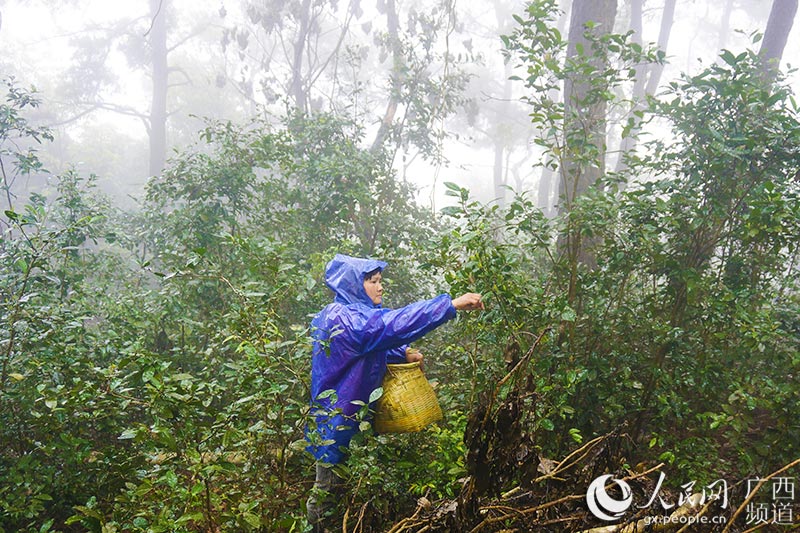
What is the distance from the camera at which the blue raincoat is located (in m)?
2.36

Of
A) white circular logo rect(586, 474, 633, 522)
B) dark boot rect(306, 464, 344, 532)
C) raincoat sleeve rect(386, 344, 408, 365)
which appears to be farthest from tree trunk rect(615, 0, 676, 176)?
white circular logo rect(586, 474, 633, 522)

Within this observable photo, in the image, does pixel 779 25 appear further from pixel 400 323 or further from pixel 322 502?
pixel 322 502

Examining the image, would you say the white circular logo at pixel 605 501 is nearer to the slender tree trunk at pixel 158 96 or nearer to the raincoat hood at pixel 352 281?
the raincoat hood at pixel 352 281

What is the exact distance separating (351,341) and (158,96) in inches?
826

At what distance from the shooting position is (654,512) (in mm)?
1635

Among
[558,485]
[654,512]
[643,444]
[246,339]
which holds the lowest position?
[643,444]

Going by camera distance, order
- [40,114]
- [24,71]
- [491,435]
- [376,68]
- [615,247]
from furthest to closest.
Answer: [376,68], [24,71], [40,114], [615,247], [491,435]

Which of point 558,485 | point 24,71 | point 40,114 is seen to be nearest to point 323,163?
point 558,485

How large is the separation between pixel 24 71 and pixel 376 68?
642 inches

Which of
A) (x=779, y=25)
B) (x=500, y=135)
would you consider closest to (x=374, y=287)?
(x=779, y=25)

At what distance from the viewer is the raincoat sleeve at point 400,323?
234cm

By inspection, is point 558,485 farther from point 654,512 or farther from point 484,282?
point 484,282

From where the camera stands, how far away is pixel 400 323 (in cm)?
236

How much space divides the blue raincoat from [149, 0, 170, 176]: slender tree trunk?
61.0ft
